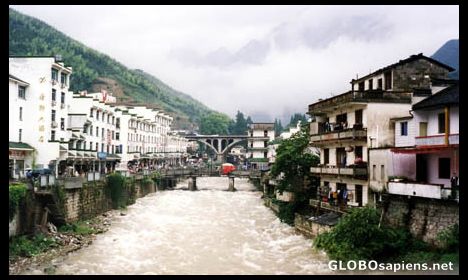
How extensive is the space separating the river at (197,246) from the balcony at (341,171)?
19.1 feet

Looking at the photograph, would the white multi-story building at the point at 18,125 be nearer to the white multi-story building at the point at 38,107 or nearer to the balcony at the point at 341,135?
the white multi-story building at the point at 38,107

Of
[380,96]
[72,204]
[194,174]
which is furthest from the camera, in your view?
[194,174]

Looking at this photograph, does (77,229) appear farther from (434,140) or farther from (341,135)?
(434,140)

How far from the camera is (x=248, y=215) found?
4972 centimetres

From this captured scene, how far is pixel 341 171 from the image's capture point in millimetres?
34531

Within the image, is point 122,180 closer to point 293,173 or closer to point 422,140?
point 293,173

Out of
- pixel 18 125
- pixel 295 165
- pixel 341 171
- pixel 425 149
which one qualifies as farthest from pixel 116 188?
pixel 425 149

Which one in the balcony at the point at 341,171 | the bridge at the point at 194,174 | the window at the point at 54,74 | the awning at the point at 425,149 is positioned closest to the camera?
the awning at the point at 425,149

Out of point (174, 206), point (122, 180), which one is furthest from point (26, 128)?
point (174, 206)

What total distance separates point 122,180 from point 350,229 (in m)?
34.7

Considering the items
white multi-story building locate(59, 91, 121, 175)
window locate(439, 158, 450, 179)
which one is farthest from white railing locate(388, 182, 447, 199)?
white multi-story building locate(59, 91, 121, 175)

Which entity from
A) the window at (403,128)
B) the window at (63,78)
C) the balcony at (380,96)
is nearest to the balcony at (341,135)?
the balcony at (380,96)

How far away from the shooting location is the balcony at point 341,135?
3284 cm

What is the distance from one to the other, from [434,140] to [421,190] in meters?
3.70
